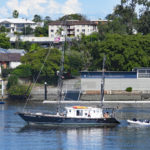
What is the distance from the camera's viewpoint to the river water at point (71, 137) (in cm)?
5538

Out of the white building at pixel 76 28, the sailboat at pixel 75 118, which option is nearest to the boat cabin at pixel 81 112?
the sailboat at pixel 75 118

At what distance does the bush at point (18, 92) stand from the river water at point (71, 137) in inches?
1190

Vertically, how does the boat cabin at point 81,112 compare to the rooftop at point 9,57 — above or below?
below

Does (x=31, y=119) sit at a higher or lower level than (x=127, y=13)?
lower

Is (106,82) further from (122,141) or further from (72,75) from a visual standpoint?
(122,141)

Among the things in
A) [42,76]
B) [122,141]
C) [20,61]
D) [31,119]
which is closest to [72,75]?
[42,76]

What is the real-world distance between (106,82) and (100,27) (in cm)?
3765

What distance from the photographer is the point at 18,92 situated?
10275 centimetres

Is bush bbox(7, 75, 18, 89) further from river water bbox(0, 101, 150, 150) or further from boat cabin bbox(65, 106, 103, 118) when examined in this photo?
boat cabin bbox(65, 106, 103, 118)

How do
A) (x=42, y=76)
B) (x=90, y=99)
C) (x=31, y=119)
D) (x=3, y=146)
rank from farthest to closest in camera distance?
1. (x=42, y=76)
2. (x=90, y=99)
3. (x=31, y=119)
4. (x=3, y=146)

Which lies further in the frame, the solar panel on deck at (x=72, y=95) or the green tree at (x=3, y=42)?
the green tree at (x=3, y=42)

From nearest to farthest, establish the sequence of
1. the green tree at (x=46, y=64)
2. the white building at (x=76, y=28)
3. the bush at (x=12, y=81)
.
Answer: the bush at (x=12, y=81) < the green tree at (x=46, y=64) < the white building at (x=76, y=28)

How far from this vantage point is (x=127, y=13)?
135250 millimetres

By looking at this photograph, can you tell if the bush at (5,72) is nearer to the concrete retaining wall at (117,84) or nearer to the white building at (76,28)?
the concrete retaining wall at (117,84)
